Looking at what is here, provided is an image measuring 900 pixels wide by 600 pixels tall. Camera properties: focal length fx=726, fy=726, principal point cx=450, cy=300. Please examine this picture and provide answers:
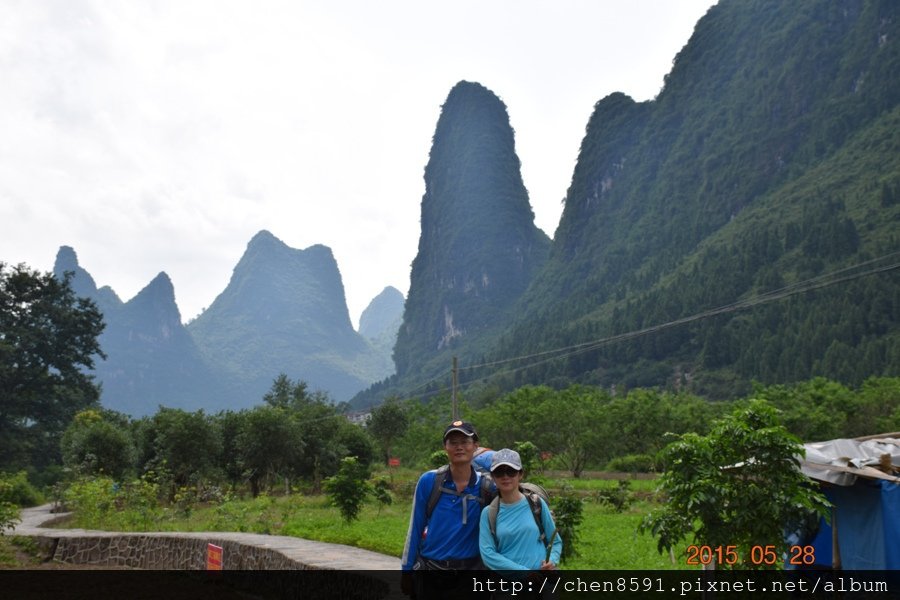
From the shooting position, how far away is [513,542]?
376 centimetres

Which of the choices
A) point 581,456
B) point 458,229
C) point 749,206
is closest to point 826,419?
point 581,456

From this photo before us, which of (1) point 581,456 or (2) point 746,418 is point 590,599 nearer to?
(2) point 746,418

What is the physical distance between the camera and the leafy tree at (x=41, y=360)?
4372 cm

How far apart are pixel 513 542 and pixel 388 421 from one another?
3417 cm

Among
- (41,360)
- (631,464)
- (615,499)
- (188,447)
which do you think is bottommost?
(615,499)

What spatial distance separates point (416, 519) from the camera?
406 cm

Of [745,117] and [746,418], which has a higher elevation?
[745,117]

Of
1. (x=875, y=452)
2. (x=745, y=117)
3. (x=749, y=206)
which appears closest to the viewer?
(x=875, y=452)

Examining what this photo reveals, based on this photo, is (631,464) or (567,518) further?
(631,464)

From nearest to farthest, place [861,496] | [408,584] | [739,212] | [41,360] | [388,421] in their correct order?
[408,584]
[861,496]
[388,421]
[41,360]
[739,212]

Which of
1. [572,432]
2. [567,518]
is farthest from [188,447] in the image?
[567,518]

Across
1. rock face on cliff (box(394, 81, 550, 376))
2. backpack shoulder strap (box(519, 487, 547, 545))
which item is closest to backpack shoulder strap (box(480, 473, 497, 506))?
backpack shoulder strap (box(519, 487, 547, 545))

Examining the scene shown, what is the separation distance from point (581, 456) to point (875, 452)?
29281mm

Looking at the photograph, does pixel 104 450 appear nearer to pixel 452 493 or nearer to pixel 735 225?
pixel 452 493
